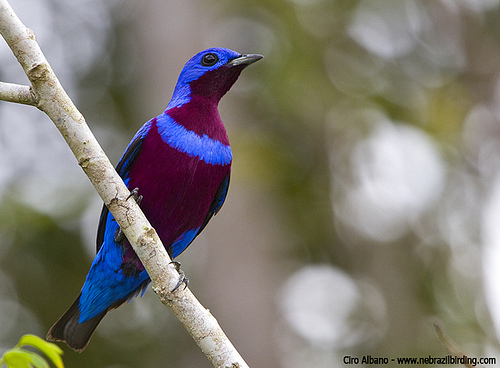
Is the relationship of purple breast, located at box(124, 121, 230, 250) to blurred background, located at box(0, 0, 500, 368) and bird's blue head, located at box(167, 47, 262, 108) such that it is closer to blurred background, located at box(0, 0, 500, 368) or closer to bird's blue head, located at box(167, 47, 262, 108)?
bird's blue head, located at box(167, 47, 262, 108)

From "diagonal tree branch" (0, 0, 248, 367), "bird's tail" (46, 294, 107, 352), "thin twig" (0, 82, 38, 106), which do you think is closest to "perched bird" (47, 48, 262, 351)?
"bird's tail" (46, 294, 107, 352)

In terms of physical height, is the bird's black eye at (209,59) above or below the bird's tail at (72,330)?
above

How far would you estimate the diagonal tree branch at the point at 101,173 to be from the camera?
9.32 feet

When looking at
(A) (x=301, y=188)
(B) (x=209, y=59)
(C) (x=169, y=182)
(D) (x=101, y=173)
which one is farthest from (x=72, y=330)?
(A) (x=301, y=188)

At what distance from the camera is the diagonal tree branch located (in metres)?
2.84

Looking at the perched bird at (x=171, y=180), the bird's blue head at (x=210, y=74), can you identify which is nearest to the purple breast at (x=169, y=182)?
the perched bird at (x=171, y=180)

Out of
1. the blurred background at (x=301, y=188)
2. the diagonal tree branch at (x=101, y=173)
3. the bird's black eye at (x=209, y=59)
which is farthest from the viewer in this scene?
the blurred background at (x=301, y=188)

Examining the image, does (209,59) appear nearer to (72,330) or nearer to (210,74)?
(210,74)

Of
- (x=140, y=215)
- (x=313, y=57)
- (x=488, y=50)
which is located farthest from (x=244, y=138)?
(x=140, y=215)

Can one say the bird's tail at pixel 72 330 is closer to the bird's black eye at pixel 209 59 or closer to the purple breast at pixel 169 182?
the purple breast at pixel 169 182

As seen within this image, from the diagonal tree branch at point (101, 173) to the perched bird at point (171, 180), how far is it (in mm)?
751

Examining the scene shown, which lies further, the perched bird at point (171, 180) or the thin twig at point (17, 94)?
the perched bird at point (171, 180)

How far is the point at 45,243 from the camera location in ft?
27.8

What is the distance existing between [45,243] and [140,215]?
5911 millimetres
